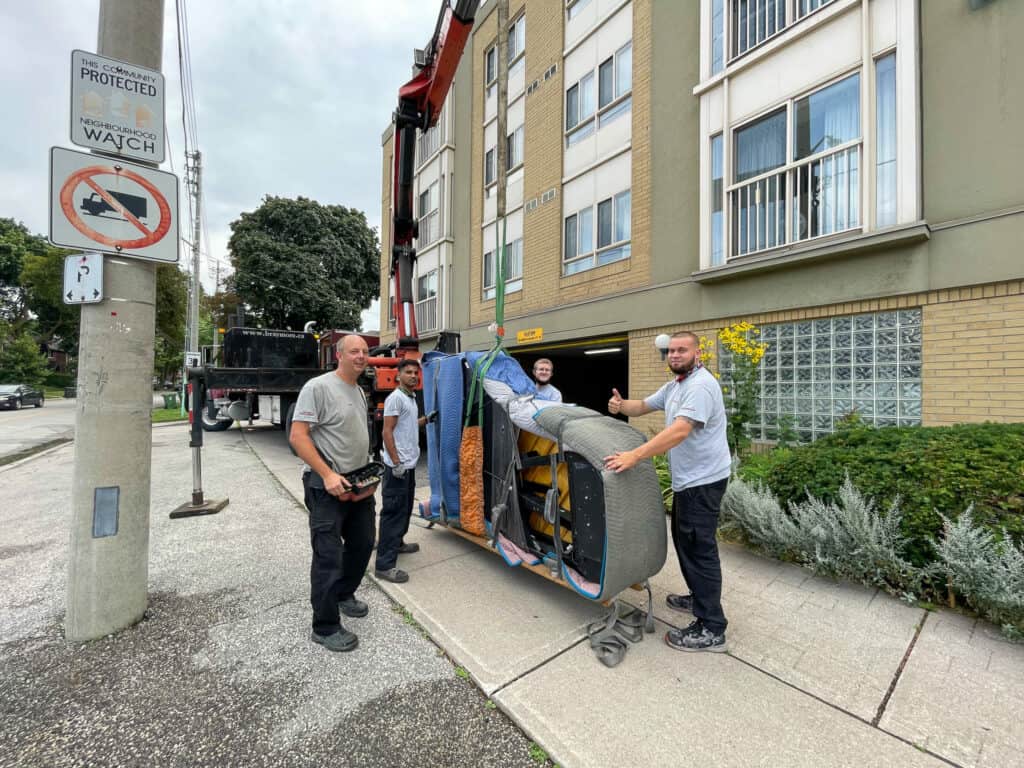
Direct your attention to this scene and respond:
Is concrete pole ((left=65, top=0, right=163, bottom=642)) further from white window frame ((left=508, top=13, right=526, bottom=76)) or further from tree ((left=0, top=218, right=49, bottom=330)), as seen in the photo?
tree ((left=0, top=218, right=49, bottom=330))

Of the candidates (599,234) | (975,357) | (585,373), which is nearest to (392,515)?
(975,357)

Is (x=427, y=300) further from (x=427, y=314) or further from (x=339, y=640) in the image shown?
(x=339, y=640)

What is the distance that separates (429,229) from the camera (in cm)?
1545

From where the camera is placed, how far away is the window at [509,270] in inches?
450

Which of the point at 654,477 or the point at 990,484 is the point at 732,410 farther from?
the point at 654,477

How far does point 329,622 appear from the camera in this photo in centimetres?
267

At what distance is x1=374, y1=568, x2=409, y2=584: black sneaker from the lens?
346 centimetres

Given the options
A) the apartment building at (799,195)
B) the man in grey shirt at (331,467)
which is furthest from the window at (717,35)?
the man in grey shirt at (331,467)

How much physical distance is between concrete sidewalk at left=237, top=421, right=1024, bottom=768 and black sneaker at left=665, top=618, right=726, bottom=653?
45 mm

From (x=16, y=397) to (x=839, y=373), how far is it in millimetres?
34668

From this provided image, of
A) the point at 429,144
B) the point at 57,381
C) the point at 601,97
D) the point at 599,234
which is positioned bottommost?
the point at 57,381

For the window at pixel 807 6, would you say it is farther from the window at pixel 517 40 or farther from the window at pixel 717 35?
the window at pixel 517 40

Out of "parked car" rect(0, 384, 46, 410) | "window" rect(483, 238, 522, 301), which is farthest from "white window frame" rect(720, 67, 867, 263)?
"parked car" rect(0, 384, 46, 410)

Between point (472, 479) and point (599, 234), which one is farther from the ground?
point (599, 234)
